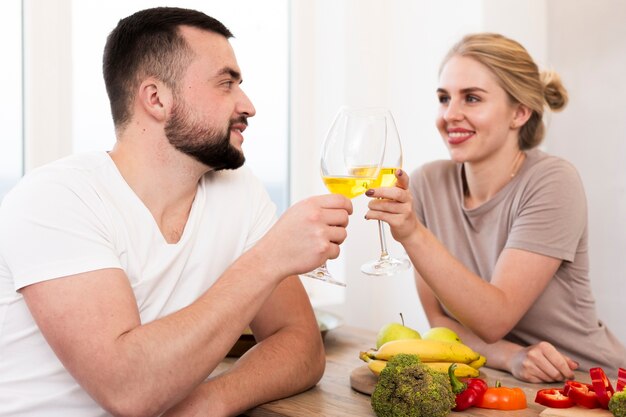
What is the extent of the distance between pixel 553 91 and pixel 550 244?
64 cm

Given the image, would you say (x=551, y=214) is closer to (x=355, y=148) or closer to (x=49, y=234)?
(x=355, y=148)

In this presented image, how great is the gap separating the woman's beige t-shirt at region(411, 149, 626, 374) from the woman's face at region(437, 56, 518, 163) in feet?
0.43

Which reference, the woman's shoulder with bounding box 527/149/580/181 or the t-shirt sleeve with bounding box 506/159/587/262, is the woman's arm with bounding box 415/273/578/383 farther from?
the woman's shoulder with bounding box 527/149/580/181

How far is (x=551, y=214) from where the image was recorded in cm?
208

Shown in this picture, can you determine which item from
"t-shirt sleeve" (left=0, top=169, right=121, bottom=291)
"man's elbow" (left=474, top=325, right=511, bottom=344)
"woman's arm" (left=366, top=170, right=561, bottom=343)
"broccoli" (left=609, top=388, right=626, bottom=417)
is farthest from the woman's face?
"t-shirt sleeve" (left=0, top=169, right=121, bottom=291)

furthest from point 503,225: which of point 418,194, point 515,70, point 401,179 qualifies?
point 401,179

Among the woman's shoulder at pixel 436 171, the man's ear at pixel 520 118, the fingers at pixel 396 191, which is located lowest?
the woman's shoulder at pixel 436 171

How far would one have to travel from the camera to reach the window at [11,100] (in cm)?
242

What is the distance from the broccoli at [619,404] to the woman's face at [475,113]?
1077 millimetres

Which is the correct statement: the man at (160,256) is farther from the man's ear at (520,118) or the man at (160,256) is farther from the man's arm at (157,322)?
the man's ear at (520,118)

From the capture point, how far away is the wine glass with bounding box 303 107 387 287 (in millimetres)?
1464

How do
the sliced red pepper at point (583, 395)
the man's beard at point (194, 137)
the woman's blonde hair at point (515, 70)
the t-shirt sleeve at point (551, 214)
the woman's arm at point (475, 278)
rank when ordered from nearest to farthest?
the sliced red pepper at point (583, 395) < the man's beard at point (194, 137) < the woman's arm at point (475, 278) < the t-shirt sleeve at point (551, 214) < the woman's blonde hair at point (515, 70)

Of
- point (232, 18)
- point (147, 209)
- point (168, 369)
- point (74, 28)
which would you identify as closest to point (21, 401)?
point (168, 369)

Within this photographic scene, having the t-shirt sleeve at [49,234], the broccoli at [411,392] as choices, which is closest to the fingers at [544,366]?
the broccoli at [411,392]
